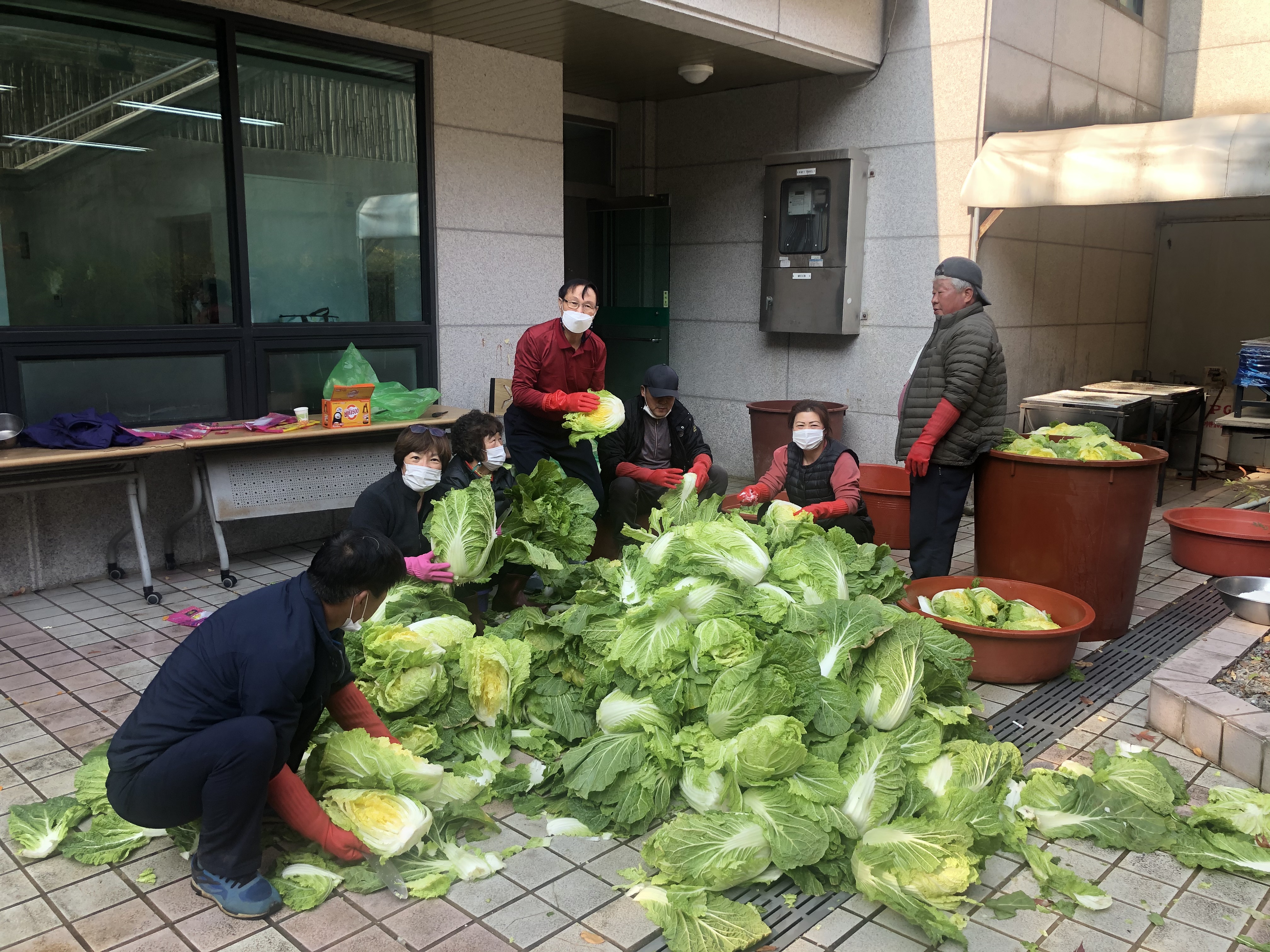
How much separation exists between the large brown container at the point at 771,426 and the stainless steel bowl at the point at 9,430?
18.9 ft

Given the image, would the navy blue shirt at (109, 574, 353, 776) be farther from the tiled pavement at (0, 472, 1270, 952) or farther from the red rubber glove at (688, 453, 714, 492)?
the red rubber glove at (688, 453, 714, 492)

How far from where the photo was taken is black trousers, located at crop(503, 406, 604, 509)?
20.0ft

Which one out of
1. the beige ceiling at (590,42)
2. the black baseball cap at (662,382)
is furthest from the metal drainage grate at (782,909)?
the beige ceiling at (590,42)

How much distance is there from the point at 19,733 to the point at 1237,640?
229 inches

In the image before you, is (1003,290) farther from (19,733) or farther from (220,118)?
(19,733)

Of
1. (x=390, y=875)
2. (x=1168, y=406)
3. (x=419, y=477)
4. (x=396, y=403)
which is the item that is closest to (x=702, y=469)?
(x=419, y=477)

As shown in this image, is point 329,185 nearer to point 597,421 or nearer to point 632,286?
point 597,421

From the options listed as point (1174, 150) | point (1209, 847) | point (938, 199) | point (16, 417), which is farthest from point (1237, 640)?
point (16, 417)

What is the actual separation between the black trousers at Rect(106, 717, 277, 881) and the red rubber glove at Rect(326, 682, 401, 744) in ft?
1.35

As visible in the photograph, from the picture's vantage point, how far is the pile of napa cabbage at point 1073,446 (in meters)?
5.43

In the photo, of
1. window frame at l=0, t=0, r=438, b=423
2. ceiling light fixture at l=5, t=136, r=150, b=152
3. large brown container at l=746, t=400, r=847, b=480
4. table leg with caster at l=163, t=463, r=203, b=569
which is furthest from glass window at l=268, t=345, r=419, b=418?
large brown container at l=746, t=400, r=847, b=480

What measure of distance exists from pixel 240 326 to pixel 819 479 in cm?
415

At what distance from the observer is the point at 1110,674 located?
511 cm

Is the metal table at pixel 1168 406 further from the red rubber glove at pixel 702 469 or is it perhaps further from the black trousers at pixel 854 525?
the red rubber glove at pixel 702 469
